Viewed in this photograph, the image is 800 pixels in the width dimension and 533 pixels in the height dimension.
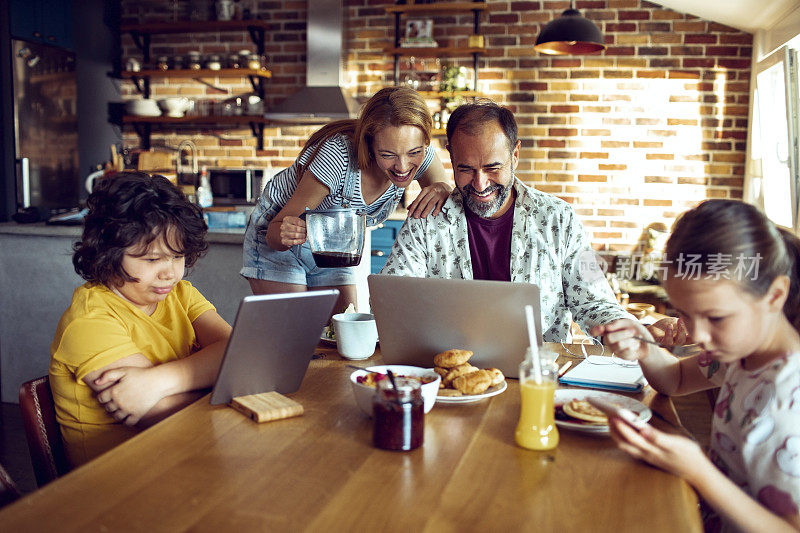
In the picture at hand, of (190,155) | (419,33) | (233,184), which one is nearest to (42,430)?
(233,184)

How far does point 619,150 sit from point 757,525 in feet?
14.1

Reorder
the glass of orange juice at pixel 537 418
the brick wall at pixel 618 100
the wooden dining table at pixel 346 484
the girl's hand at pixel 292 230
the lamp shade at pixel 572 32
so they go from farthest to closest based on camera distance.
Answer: the brick wall at pixel 618 100 → the lamp shade at pixel 572 32 → the girl's hand at pixel 292 230 → the glass of orange juice at pixel 537 418 → the wooden dining table at pixel 346 484

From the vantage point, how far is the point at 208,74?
5.25 metres

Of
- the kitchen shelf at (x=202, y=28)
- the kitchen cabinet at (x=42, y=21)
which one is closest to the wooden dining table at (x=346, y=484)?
the kitchen cabinet at (x=42, y=21)

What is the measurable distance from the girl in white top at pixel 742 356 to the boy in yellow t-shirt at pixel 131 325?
82 centimetres

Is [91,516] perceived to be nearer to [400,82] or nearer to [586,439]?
[586,439]

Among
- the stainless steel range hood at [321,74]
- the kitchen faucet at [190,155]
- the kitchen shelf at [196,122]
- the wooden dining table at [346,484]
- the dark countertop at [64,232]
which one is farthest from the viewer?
the kitchen faucet at [190,155]

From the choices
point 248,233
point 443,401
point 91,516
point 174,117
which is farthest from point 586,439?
point 174,117

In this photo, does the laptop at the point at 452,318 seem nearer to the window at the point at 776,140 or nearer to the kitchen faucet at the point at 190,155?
the window at the point at 776,140

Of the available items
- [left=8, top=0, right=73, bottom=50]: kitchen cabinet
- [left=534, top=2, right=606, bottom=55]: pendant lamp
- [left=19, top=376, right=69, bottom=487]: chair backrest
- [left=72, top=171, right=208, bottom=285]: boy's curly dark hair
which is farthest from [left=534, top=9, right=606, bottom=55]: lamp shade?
[left=8, top=0, right=73, bottom=50]: kitchen cabinet

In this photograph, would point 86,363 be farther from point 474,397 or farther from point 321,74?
point 321,74

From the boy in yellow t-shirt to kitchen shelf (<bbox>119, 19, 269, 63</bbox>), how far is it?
4058 millimetres

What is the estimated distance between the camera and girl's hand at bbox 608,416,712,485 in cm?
95

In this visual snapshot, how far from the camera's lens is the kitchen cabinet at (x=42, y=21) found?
4.40 meters
